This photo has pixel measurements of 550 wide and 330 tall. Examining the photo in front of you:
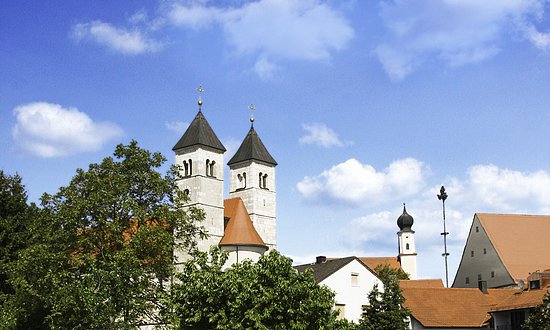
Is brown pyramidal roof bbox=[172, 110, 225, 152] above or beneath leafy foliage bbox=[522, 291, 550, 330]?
above

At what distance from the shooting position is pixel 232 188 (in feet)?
250

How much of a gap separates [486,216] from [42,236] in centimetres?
4638

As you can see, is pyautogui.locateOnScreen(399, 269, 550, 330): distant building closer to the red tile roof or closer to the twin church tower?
the red tile roof

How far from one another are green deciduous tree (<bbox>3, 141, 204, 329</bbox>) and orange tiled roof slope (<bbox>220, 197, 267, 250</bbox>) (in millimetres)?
18567

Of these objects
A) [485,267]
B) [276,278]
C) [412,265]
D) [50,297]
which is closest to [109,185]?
[50,297]

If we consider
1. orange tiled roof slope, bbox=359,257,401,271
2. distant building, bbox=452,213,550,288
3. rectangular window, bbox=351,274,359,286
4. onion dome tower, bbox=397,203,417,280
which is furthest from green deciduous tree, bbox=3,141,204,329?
onion dome tower, bbox=397,203,417,280

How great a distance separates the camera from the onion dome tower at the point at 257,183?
7406 centimetres

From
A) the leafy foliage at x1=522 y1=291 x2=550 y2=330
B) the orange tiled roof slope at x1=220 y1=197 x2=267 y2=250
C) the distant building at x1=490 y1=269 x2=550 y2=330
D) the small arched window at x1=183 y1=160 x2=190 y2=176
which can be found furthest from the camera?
the small arched window at x1=183 y1=160 x2=190 y2=176

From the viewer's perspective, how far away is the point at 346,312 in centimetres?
5200

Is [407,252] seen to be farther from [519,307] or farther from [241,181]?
[519,307]

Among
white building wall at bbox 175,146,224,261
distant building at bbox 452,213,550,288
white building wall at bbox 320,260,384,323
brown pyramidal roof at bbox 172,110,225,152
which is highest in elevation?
brown pyramidal roof at bbox 172,110,225,152

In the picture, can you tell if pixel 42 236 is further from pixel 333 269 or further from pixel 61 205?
pixel 333 269

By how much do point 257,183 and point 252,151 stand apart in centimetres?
322

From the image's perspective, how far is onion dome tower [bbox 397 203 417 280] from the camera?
12212cm
